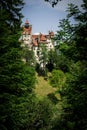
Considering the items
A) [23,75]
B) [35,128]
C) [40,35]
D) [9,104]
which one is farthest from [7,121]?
[40,35]

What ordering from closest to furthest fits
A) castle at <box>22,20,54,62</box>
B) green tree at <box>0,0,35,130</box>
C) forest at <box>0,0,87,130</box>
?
1. forest at <box>0,0,87,130</box>
2. green tree at <box>0,0,35,130</box>
3. castle at <box>22,20,54,62</box>

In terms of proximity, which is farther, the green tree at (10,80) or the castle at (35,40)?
the castle at (35,40)

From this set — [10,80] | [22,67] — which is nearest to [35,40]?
[22,67]

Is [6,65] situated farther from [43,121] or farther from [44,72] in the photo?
[44,72]

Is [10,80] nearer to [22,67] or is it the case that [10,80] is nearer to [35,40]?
[22,67]

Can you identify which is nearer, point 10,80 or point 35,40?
point 10,80

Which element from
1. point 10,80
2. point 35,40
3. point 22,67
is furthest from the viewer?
point 35,40

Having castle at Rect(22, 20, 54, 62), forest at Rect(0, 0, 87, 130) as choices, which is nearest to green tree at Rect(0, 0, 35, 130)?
forest at Rect(0, 0, 87, 130)

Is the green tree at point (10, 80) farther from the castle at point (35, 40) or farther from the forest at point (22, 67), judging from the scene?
the castle at point (35, 40)

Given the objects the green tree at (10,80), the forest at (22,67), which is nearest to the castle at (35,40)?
the forest at (22,67)

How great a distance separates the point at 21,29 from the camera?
682 inches

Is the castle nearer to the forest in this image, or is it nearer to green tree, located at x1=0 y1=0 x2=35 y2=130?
the forest

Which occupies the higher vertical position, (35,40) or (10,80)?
(10,80)

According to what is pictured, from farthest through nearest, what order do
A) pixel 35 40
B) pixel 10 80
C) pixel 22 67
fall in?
pixel 35 40, pixel 22 67, pixel 10 80
